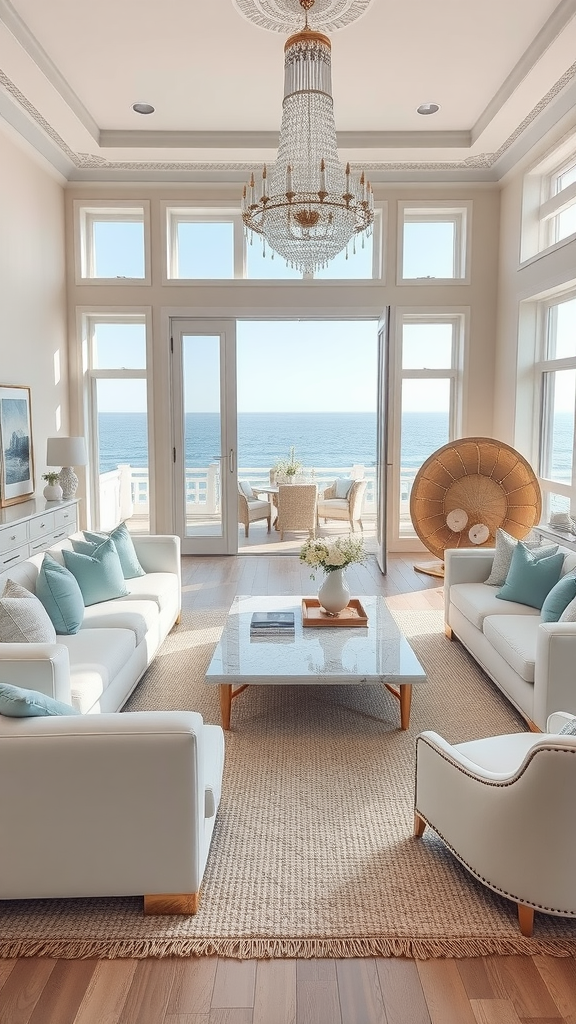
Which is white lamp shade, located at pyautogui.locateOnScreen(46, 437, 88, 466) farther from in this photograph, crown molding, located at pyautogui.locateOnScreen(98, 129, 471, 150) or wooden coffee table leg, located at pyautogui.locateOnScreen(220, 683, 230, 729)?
wooden coffee table leg, located at pyautogui.locateOnScreen(220, 683, 230, 729)

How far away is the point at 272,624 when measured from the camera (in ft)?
13.1

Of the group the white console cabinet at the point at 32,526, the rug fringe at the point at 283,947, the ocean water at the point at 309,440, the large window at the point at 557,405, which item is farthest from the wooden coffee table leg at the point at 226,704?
the ocean water at the point at 309,440

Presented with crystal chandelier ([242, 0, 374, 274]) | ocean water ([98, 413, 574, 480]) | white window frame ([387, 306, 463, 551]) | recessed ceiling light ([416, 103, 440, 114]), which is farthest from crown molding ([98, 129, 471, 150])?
ocean water ([98, 413, 574, 480])

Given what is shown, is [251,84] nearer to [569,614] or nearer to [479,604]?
[479,604]

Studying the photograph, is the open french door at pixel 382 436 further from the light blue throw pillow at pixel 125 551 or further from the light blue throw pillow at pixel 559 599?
the light blue throw pillow at pixel 559 599

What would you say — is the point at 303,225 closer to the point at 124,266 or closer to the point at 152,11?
the point at 152,11

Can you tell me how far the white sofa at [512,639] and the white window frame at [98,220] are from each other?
14.6 ft

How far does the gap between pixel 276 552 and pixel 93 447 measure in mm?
2228

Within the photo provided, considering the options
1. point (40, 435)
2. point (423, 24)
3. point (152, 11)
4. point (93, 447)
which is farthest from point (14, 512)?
point (423, 24)

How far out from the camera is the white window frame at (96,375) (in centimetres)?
721

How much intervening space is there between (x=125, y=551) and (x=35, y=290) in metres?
2.97

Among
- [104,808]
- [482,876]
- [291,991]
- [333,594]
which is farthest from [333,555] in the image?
[291,991]

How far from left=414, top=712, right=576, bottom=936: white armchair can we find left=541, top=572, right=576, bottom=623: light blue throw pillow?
3.87 feet

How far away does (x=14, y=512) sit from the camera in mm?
5207
